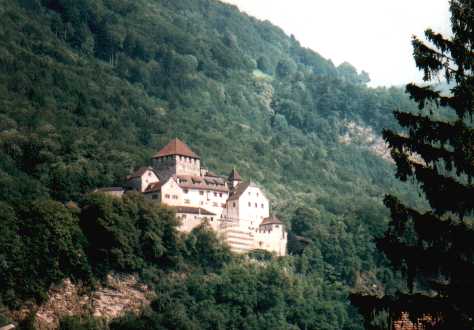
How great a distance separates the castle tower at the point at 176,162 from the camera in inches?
4240

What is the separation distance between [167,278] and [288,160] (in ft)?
267

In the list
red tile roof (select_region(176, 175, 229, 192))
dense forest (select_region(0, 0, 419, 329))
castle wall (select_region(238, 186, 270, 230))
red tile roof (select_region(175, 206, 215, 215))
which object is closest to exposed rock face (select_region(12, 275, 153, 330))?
dense forest (select_region(0, 0, 419, 329))

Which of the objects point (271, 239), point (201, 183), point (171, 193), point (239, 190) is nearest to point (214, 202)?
point (201, 183)

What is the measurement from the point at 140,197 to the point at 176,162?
1531 cm

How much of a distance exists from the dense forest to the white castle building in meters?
2.07

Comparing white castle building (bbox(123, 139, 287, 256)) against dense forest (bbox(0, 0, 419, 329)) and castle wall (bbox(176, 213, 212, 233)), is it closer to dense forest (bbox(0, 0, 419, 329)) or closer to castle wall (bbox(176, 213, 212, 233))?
castle wall (bbox(176, 213, 212, 233))

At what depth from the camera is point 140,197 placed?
93.4m

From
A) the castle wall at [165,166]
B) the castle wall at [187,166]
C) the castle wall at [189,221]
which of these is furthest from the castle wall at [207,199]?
the castle wall at [165,166]

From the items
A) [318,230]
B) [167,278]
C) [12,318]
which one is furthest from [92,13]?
[12,318]

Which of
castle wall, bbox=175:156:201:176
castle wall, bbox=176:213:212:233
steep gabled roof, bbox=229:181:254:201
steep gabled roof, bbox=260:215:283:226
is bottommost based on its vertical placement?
castle wall, bbox=176:213:212:233

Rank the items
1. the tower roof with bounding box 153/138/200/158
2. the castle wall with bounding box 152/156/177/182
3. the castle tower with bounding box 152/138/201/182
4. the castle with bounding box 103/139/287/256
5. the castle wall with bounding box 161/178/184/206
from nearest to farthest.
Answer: the castle wall with bounding box 161/178/184/206, the castle with bounding box 103/139/287/256, the castle tower with bounding box 152/138/201/182, the castle wall with bounding box 152/156/177/182, the tower roof with bounding box 153/138/200/158

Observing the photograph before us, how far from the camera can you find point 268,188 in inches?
5674

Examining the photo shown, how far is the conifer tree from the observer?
18234 mm

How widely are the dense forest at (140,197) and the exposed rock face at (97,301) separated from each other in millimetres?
1104
